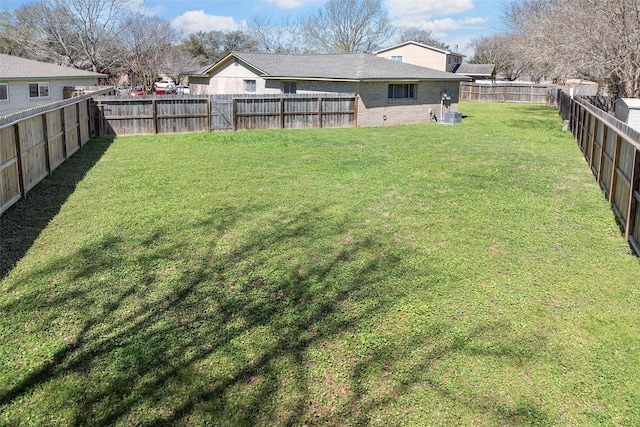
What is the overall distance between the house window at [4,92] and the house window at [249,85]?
41.5 feet

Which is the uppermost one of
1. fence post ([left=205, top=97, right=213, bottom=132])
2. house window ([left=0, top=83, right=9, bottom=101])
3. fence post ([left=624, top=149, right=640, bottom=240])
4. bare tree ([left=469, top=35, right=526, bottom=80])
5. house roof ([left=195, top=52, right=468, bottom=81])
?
bare tree ([left=469, top=35, right=526, bottom=80])

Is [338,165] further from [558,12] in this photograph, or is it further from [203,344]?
[558,12]

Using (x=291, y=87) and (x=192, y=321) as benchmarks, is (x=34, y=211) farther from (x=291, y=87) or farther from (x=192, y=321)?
(x=291, y=87)

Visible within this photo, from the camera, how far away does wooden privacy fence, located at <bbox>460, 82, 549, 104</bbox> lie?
4597 cm

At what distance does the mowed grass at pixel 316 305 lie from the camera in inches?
168

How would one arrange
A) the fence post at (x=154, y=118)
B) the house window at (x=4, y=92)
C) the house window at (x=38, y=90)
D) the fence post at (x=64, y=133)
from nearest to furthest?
the fence post at (x=64, y=133) → the fence post at (x=154, y=118) → the house window at (x=4, y=92) → the house window at (x=38, y=90)

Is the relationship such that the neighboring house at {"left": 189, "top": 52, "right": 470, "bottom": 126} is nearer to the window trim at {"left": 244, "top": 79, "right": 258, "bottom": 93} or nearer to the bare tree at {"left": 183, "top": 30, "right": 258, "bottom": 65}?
the window trim at {"left": 244, "top": 79, "right": 258, "bottom": 93}

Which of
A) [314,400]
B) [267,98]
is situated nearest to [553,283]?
[314,400]

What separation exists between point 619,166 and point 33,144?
37.4ft

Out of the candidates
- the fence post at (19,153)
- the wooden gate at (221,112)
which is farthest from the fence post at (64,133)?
the wooden gate at (221,112)

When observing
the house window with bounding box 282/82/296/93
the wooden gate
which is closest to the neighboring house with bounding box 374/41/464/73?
Result: the house window with bounding box 282/82/296/93

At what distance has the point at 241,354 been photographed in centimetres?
492

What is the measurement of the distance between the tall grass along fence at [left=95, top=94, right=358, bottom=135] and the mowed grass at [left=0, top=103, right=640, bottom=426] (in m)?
9.57

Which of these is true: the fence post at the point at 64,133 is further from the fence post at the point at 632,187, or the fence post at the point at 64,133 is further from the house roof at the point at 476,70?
the house roof at the point at 476,70
